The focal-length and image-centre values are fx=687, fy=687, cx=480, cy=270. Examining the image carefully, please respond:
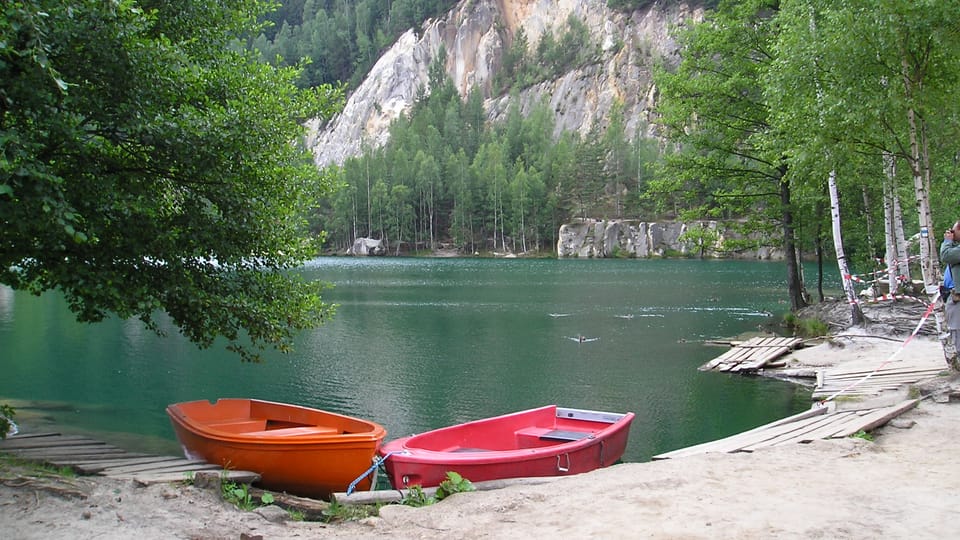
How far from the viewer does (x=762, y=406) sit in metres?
16.0

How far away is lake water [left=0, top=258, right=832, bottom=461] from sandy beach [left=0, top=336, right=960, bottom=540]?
4.26m

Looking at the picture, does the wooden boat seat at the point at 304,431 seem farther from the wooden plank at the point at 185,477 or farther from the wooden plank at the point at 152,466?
the wooden plank at the point at 185,477

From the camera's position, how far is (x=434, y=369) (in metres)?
21.8

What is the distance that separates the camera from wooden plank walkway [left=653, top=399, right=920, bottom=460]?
10.2m

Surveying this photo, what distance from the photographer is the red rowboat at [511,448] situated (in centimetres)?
971

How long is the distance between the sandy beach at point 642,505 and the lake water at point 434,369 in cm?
426

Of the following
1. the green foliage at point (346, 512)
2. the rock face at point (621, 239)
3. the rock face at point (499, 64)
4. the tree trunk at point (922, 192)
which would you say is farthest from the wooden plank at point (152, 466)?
the rock face at point (499, 64)

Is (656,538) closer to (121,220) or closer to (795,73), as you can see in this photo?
(121,220)

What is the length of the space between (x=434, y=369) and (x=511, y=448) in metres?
9.77

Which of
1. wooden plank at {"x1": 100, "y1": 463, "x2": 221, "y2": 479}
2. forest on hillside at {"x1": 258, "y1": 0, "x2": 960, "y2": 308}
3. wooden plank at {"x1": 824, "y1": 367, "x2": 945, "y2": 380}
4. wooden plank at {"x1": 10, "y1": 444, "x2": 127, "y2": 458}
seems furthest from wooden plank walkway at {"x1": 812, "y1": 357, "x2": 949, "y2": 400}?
wooden plank at {"x1": 10, "y1": 444, "x2": 127, "y2": 458}

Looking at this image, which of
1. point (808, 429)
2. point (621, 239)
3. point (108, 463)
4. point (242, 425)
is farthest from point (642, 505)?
point (621, 239)

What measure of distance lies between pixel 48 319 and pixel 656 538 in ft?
116

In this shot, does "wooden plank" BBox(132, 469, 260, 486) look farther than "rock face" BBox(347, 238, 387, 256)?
No

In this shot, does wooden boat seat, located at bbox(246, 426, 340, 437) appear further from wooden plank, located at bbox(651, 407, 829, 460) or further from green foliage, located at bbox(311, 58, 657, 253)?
green foliage, located at bbox(311, 58, 657, 253)
